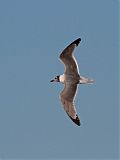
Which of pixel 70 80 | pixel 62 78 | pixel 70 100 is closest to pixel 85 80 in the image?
pixel 70 80

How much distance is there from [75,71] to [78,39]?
72 cm

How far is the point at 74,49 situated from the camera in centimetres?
1459

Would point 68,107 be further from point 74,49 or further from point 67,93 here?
point 74,49

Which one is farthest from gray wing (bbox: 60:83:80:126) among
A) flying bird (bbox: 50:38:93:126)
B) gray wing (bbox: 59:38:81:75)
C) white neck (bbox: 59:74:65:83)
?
gray wing (bbox: 59:38:81:75)

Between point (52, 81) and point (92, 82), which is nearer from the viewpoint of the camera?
point (92, 82)

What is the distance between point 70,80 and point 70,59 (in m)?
0.47

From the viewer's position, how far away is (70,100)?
15023 millimetres

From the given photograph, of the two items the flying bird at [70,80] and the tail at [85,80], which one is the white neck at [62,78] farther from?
the tail at [85,80]

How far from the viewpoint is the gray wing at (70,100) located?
14828 mm

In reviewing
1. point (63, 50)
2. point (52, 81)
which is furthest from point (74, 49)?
point (52, 81)

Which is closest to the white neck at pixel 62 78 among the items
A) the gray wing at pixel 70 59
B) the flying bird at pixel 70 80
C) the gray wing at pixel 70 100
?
the flying bird at pixel 70 80

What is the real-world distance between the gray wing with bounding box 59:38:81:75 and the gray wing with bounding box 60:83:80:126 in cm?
38

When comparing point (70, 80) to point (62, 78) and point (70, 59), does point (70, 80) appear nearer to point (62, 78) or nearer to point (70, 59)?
point (62, 78)

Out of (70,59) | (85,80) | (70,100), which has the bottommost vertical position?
(70,100)
